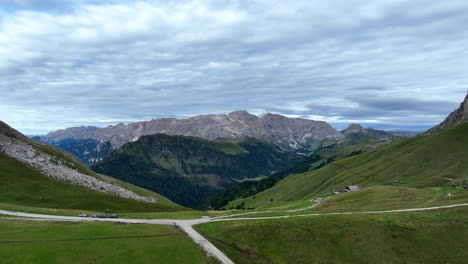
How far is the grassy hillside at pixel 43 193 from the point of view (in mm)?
98438

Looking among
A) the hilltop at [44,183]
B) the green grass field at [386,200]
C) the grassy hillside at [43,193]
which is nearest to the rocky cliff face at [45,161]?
→ the hilltop at [44,183]

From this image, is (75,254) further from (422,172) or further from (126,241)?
(422,172)

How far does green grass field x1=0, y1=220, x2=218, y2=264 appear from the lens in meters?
46.6

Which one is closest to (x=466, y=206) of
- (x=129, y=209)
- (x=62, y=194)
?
(x=129, y=209)

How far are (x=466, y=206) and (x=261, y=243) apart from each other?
55.7m

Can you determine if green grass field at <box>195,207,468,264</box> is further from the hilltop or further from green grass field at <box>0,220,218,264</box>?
the hilltop

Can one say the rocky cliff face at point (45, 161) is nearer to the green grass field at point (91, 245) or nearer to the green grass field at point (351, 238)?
the green grass field at point (91, 245)

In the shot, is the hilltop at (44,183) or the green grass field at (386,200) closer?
the green grass field at (386,200)

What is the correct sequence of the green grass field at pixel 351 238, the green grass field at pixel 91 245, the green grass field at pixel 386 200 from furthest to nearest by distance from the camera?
1. the green grass field at pixel 386 200
2. the green grass field at pixel 351 238
3. the green grass field at pixel 91 245

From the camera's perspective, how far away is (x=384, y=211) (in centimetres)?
7562

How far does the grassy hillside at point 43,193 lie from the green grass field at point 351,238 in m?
59.8

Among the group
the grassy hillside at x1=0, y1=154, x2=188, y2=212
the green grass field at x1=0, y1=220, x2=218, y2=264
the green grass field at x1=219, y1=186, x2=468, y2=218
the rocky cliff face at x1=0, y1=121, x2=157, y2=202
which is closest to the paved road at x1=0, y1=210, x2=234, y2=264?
the green grass field at x1=0, y1=220, x2=218, y2=264

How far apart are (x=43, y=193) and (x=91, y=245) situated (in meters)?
72.8

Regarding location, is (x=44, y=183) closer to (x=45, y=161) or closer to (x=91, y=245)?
(x=45, y=161)
